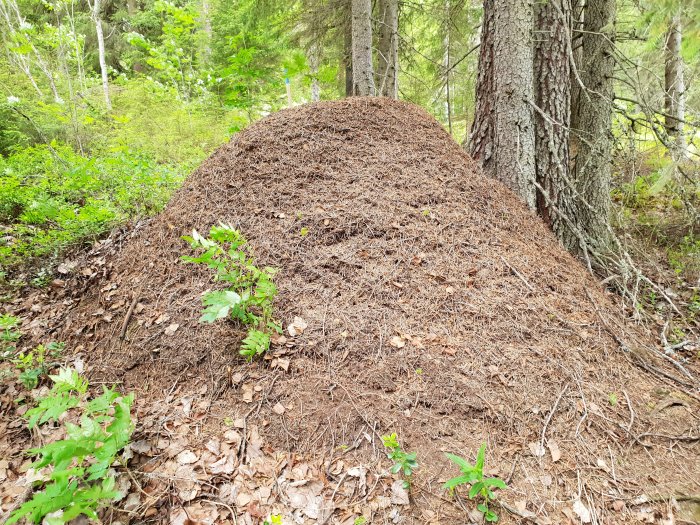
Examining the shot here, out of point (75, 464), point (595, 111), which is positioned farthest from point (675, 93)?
point (75, 464)

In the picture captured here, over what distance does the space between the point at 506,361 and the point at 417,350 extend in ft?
1.98

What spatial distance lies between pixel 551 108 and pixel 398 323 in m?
3.12

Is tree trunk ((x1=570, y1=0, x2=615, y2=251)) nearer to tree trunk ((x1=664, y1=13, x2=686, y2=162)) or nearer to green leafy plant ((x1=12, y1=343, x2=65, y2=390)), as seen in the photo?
tree trunk ((x1=664, y1=13, x2=686, y2=162))

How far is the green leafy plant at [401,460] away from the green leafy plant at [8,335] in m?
3.31

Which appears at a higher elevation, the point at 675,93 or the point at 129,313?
the point at 675,93

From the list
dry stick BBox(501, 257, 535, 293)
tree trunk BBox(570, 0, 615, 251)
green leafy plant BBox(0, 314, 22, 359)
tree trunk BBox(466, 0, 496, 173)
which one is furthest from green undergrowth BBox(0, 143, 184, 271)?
tree trunk BBox(570, 0, 615, 251)

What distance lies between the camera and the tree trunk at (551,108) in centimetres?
398

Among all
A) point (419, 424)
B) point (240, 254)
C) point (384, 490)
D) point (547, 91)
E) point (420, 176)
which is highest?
point (547, 91)

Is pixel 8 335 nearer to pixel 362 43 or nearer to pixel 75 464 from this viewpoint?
pixel 75 464

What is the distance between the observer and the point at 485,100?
4168 mm

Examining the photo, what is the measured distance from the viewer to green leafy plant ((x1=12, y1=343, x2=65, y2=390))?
2842 mm

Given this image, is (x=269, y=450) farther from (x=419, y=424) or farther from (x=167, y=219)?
(x=167, y=219)

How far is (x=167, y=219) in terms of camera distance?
3.85 m

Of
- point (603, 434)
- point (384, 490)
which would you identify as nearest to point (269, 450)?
point (384, 490)
